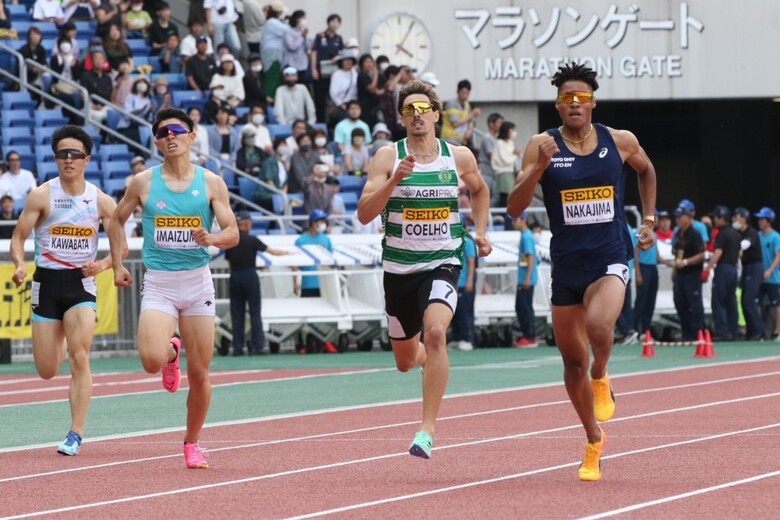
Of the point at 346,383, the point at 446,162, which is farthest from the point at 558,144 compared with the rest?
the point at 346,383

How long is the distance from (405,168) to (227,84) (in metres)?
19.8

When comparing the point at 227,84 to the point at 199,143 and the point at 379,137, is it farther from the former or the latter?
the point at 379,137

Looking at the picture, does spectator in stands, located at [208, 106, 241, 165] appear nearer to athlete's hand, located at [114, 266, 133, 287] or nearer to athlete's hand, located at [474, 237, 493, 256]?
athlete's hand, located at [114, 266, 133, 287]

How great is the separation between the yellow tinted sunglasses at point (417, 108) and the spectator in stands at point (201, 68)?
1880 cm

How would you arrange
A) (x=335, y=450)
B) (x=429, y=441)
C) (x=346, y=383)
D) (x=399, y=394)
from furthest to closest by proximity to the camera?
1. (x=346, y=383)
2. (x=399, y=394)
3. (x=335, y=450)
4. (x=429, y=441)

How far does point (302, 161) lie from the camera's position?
A: 28.9m

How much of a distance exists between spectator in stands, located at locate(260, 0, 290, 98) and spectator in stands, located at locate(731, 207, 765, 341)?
8.43 m

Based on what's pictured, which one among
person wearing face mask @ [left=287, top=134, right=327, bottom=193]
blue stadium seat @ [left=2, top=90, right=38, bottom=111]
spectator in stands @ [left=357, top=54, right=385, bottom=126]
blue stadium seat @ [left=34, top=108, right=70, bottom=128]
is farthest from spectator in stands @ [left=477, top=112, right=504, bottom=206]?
blue stadium seat @ [left=2, top=90, right=38, bottom=111]

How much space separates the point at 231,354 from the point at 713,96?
14.9m

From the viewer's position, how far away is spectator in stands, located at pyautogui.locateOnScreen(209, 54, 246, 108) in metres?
29.5

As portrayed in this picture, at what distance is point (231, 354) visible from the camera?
26.5 m

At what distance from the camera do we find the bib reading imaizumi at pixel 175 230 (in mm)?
11133

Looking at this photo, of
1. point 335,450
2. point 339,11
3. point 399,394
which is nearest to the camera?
point 335,450

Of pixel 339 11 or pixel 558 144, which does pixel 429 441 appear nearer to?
pixel 558 144
